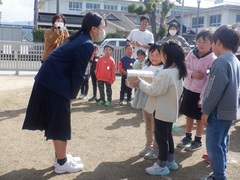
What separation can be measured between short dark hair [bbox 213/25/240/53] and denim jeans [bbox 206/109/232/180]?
64 centimetres

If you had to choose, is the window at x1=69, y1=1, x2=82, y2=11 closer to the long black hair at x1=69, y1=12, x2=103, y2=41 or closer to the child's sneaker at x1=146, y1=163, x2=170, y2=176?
the long black hair at x1=69, y1=12, x2=103, y2=41

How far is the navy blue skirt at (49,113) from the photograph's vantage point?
10.1 feet

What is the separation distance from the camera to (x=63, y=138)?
3.13m

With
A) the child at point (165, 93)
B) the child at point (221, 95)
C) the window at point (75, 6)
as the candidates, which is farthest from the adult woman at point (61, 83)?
the window at point (75, 6)

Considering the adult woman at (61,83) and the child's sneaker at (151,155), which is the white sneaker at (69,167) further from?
the child's sneaker at (151,155)

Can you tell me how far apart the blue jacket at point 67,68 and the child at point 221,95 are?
125 cm

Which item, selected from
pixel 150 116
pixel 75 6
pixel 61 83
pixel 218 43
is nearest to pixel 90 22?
pixel 61 83

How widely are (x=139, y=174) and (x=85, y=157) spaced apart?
773 millimetres

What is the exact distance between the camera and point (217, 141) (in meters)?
2.91

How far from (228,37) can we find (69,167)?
84.2 inches

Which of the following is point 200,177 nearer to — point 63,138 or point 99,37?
point 63,138

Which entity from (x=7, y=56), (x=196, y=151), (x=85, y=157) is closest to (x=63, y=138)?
(x=85, y=157)

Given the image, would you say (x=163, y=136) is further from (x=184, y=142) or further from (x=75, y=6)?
(x=75, y=6)

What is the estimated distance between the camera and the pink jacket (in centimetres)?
388
